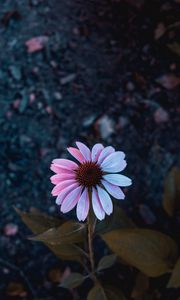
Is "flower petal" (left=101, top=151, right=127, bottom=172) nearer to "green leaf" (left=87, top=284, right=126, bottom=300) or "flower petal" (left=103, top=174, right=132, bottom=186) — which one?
"flower petal" (left=103, top=174, right=132, bottom=186)

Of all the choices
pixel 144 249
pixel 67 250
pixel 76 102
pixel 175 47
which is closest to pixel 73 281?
pixel 67 250

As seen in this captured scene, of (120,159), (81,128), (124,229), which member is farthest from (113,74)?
(120,159)

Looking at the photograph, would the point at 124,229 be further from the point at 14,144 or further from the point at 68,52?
the point at 68,52

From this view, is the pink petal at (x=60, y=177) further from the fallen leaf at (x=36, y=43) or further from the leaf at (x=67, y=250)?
the fallen leaf at (x=36, y=43)

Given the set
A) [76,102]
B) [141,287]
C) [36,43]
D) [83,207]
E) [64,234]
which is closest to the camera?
[83,207]

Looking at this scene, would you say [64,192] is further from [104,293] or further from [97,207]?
[104,293]
